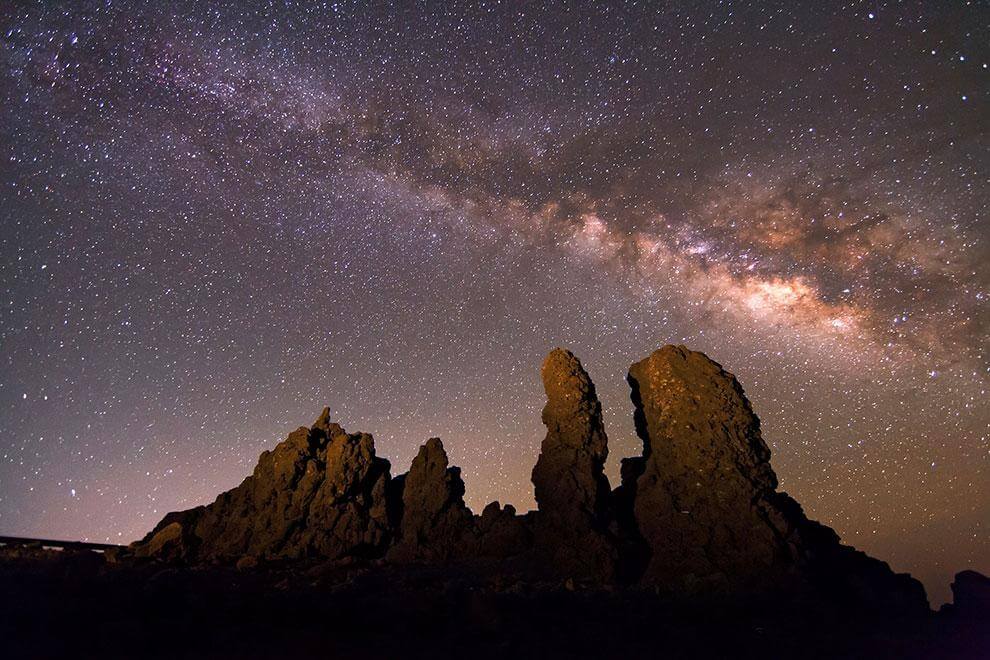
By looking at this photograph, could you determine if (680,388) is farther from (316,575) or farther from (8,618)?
(8,618)

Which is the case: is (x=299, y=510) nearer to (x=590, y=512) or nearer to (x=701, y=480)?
(x=590, y=512)

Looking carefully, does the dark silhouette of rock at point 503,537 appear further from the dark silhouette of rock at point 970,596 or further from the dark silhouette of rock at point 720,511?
the dark silhouette of rock at point 970,596

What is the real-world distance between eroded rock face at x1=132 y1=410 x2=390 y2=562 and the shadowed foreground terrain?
125 mm

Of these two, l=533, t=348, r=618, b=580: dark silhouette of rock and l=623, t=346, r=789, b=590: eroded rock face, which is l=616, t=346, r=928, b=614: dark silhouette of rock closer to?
l=623, t=346, r=789, b=590: eroded rock face

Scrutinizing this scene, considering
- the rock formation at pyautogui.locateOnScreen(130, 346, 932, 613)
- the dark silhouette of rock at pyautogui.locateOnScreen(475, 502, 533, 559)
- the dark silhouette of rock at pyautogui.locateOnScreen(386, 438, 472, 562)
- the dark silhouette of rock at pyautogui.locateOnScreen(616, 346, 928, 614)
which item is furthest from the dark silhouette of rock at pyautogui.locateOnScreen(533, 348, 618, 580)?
the dark silhouette of rock at pyautogui.locateOnScreen(386, 438, 472, 562)

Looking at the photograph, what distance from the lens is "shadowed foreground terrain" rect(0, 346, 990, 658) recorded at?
Result: 46.2 ft

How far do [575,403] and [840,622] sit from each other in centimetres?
1570

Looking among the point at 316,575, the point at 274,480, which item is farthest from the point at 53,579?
the point at 274,480

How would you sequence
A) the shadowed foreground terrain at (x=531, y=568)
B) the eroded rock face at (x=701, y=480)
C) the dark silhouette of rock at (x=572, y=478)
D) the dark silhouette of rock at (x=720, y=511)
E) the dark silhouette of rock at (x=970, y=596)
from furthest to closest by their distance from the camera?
the dark silhouette of rock at (x=572, y=478) → the dark silhouette of rock at (x=970, y=596) → the eroded rock face at (x=701, y=480) → the dark silhouette of rock at (x=720, y=511) → the shadowed foreground terrain at (x=531, y=568)

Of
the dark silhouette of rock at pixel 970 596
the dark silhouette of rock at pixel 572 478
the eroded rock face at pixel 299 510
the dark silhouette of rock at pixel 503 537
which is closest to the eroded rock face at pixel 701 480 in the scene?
the dark silhouette of rock at pixel 572 478

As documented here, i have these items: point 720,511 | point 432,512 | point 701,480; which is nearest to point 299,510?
point 432,512

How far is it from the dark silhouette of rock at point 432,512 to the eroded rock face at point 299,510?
1.86 m

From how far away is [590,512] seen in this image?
30.6 metres

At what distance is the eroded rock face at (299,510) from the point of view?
33.5m
